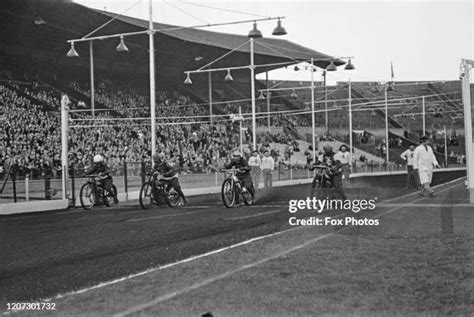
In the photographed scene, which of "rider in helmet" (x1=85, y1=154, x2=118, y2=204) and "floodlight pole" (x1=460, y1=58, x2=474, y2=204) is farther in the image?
"rider in helmet" (x1=85, y1=154, x2=118, y2=204)

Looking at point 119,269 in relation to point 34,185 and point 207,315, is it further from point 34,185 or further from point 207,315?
point 34,185

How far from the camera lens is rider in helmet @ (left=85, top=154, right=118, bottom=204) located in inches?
463

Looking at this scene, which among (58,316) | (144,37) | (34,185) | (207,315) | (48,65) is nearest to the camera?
(207,315)

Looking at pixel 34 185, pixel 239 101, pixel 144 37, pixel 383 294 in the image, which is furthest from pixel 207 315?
pixel 34 185

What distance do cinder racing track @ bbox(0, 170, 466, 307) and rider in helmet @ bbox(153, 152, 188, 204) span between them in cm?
79

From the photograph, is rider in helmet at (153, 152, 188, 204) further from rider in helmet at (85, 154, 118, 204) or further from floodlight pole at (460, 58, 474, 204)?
floodlight pole at (460, 58, 474, 204)

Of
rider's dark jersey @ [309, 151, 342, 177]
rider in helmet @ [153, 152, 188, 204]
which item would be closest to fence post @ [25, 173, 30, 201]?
rider in helmet @ [153, 152, 188, 204]

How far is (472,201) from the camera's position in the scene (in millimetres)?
6461

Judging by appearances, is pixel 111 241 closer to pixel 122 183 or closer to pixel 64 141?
pixel 64 141

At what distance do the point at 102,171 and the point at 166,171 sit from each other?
1.21 metres

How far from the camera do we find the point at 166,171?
12.6 meters

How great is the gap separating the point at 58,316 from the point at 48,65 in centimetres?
422

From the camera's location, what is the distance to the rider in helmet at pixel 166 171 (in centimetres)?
1187

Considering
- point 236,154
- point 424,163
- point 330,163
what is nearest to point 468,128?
point 424,163
